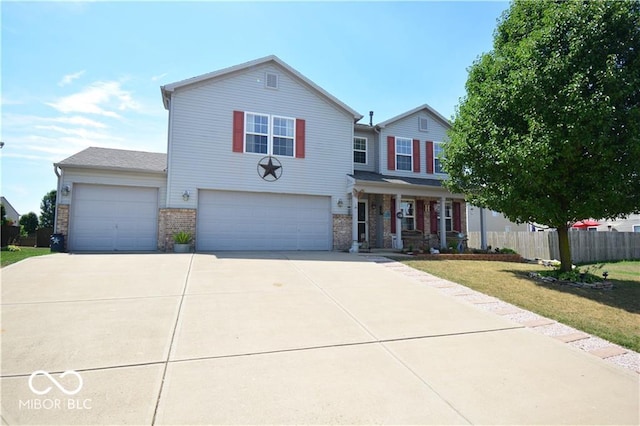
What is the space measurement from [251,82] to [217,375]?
41.7 feet

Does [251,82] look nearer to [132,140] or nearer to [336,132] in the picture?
[336,132]

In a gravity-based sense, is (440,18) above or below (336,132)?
above

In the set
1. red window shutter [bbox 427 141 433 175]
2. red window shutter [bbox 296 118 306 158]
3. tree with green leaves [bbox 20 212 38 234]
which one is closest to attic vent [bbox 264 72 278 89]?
red window shutter [bbox 296 118 306 158]

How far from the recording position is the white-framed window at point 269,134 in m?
13.5

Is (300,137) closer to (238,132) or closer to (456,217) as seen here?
(238,132)

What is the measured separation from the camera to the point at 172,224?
12.4 metres

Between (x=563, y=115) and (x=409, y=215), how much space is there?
9.77m

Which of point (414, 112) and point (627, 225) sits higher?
point (414, 112)

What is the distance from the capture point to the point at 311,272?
8320 millimetres

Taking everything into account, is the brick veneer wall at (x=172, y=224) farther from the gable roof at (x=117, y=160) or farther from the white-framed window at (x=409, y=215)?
the white-framed window at (x=409, y=215)

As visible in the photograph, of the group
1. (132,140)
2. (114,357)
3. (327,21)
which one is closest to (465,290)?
(114,357)

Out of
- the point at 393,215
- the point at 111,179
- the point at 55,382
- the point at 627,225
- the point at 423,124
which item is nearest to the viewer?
the point at 55,382

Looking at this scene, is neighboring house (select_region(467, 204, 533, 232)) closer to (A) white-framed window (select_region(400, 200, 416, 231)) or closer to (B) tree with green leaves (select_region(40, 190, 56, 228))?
→ (A) white-framed window (select_region(400, 200, 416, 231))

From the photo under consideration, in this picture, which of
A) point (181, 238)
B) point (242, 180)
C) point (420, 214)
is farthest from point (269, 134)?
point (420, 214)
